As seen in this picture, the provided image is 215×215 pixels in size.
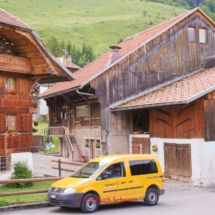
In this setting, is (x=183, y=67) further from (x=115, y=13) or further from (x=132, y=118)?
(x=115, y=13)

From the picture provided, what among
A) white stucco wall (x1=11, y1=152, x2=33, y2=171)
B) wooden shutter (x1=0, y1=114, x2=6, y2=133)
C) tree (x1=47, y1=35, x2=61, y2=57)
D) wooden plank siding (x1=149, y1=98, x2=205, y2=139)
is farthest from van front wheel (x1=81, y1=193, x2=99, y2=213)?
tree (x1=47, y1=35, x2=61, y2=57)

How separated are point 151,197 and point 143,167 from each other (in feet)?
3.80

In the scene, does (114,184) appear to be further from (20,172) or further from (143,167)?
(20,172)

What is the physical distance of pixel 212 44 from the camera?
2450cm

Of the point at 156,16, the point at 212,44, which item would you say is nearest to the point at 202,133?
the point at 212,44

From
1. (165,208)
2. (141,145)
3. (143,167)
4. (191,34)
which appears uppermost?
(191,34)

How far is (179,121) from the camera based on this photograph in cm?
1839

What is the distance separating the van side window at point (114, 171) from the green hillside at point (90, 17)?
389 ft

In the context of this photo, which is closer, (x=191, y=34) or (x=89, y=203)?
(x=89, y=203)

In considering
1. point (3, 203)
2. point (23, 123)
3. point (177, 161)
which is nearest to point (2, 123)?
point (23, 123)

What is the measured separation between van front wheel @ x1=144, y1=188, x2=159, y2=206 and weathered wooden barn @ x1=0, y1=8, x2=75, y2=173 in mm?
9097

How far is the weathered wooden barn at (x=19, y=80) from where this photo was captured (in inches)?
701

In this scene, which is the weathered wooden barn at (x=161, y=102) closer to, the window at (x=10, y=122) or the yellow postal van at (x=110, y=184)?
the window at (x=10, y=122)

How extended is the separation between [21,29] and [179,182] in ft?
38.1
